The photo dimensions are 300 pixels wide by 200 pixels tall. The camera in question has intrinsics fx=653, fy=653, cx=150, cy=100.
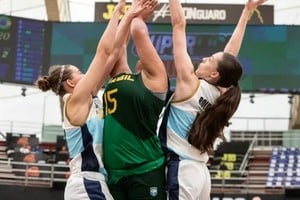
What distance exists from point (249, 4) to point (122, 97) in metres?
1.16

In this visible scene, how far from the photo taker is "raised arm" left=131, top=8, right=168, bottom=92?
10.9 feet

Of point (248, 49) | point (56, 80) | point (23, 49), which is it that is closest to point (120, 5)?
point (56, 80)

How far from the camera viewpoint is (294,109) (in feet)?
64.7

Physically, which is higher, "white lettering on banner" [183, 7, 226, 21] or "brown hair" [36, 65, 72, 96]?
"white lettering on banner" [183, 7, 226, 21]

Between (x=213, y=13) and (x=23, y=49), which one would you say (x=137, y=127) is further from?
(x=213, y=13)

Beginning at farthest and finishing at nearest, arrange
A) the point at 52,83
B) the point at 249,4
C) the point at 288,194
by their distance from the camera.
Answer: the point at 288,194
the point at 249,4
the point at 52,83

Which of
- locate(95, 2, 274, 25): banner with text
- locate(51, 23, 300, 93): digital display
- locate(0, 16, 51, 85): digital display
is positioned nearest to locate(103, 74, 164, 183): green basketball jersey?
locate(51, 23, 300, 93): digital display

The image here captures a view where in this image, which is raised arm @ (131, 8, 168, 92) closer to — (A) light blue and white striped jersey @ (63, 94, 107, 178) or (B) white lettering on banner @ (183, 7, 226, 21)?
(A) light blue and white striped jersey @ (63, 94, 107, 178)

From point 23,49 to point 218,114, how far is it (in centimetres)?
1010

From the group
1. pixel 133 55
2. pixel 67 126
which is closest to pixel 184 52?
pixel 67 126

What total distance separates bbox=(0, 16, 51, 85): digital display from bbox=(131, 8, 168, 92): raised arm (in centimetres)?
991

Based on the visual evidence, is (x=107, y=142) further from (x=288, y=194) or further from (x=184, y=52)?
(x=288, y=194)

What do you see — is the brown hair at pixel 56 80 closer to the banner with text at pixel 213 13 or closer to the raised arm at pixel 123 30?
the raised arm at pixel 123 30

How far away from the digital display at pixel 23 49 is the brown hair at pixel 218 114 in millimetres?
9886
